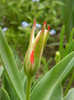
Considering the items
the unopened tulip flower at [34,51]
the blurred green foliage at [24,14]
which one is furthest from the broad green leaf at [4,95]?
the blurred green foliage at [24,14]

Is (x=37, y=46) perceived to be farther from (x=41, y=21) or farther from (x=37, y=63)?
(x=41, y=21)

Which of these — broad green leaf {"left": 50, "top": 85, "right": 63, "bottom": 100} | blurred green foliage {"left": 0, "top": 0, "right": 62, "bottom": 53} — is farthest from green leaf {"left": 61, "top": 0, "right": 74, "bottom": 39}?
broad green leaf {"left": 50, "top": 85, "right": 63, "bottom": 100}

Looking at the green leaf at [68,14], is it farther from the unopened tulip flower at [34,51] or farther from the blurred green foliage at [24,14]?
the unopened tulip flower at [34,51]

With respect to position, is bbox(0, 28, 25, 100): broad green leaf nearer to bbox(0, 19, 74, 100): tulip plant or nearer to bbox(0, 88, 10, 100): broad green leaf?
bbox(0, 19, 74, 100): tulip plant

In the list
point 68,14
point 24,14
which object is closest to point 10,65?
point 24,14

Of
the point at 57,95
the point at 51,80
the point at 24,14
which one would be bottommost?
the point at 24,14

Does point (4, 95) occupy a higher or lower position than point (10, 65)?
lower

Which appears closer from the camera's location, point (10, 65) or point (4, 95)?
point (10, 65)

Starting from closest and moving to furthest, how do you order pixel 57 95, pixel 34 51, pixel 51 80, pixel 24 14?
pixel 34 51 → pixel 51 80 → pixel 57 95 → pixel 24 14

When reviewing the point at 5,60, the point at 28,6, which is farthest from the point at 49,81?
the point at 28,6

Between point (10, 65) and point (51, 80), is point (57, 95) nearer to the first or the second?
point (51, 80)
